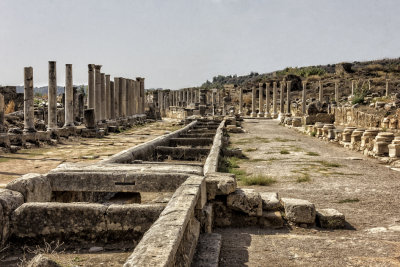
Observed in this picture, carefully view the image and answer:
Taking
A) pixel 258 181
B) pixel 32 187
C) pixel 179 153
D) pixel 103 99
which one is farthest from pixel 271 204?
pixel 103 99

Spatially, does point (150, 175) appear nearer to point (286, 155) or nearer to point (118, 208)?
point (118, 208)

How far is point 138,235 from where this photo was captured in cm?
432

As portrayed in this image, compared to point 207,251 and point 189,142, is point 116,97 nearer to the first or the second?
point 189,142

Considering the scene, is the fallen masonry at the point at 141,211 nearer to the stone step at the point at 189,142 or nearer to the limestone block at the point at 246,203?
the limestone block at the point at 246,203

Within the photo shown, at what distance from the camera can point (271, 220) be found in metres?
5.18

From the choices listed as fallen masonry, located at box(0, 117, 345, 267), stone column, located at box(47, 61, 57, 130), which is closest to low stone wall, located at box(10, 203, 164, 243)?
fallen masonry, located at box(0, 117, 345, 267)

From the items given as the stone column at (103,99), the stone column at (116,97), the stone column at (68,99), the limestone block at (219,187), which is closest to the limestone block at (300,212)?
the limestone block at (219,187)

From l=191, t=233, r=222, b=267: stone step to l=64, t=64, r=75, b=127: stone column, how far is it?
16.0 meters

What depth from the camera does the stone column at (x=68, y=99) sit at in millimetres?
19009

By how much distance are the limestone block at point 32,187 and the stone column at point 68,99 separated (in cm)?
1411

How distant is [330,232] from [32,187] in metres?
4.04

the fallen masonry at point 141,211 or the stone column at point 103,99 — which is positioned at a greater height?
the stone column at point 103,99

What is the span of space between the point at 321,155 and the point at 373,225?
22.5ft

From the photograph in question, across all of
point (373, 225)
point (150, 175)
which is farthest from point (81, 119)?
point (373, 225)
